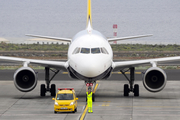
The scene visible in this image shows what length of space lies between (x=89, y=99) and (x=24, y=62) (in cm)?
764

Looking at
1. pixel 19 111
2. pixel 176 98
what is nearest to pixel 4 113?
pixel 19 111

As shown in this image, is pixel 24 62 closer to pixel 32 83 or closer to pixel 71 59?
pixel 32 83

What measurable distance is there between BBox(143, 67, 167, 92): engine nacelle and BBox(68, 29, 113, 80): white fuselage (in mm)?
2763

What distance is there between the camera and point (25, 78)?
28812mm

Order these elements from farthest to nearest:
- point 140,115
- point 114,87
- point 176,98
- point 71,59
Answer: point 114,87, point 176,98, point 71,59, point 140,115

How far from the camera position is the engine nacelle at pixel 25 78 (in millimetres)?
28320

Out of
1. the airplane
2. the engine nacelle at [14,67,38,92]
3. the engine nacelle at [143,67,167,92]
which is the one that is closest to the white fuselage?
the airplane

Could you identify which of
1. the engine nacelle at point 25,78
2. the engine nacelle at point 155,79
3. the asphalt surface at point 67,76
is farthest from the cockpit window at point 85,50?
the asphalt surface at point 67,76

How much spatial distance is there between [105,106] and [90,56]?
3.37m

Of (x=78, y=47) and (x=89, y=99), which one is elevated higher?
(x=78, y=47)

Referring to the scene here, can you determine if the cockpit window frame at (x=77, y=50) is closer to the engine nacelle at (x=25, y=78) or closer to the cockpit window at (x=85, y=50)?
the cockpit window at (x=85, y=50)

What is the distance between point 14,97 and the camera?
3091 cm

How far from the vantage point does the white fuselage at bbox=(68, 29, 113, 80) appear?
25.2 metres

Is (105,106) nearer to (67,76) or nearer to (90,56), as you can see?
(90,56)
